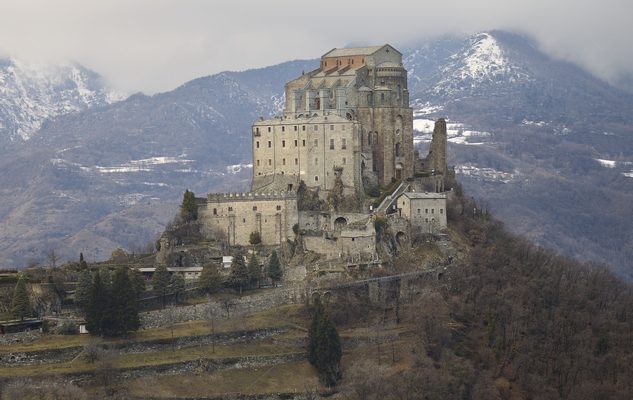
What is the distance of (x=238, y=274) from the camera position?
362 feet

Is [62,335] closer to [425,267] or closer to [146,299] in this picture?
[146,299]

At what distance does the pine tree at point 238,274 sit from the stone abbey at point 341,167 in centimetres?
623

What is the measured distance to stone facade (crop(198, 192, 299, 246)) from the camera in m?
117

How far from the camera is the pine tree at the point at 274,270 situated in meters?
112

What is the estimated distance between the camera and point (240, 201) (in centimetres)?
11800

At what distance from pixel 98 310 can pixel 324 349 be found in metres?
15.3

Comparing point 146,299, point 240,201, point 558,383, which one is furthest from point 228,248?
point 558,383

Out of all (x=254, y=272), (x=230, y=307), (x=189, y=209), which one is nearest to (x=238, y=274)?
(x=254, y=272)

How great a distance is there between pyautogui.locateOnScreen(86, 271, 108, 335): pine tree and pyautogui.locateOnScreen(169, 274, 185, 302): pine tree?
7.77m

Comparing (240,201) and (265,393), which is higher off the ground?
(240,201)

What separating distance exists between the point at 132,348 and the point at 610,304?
1635 inches

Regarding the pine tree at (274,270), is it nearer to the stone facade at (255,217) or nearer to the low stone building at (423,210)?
the stone facade at (255,217)

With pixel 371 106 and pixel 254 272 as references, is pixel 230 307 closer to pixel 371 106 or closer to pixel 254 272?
pixel 254 272

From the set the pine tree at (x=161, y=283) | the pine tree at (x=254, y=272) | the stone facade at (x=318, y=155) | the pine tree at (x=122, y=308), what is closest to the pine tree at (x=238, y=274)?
the pine tree at (x=254, y=272)
